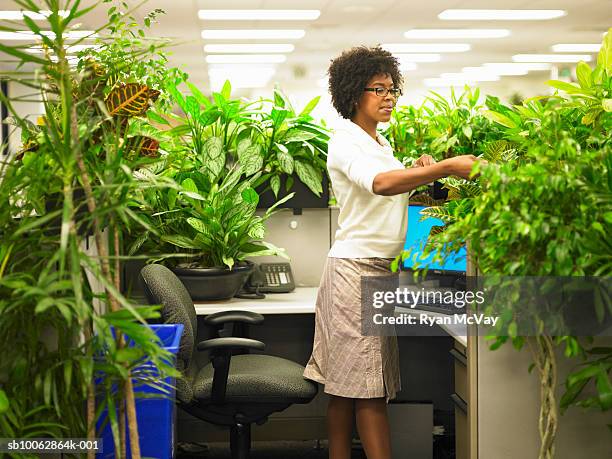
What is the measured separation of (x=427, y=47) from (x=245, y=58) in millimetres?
2269

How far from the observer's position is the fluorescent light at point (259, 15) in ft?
24.3

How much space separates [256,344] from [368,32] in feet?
21.7

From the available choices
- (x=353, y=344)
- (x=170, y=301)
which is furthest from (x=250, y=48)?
(x=353, y=344)

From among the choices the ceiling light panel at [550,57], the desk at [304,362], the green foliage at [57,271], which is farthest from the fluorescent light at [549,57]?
the green foliage at [57,271]

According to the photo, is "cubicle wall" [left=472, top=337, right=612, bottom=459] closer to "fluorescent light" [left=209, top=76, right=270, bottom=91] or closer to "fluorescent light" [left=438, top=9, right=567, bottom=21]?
"fluorescent light" [left=438, top=9, right=567, bottom=21]

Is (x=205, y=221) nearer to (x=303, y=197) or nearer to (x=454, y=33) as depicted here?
(x=303, y=197)

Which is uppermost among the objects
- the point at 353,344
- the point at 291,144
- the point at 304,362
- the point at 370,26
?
the point at 370,26

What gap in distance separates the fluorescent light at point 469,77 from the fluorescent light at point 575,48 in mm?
1863

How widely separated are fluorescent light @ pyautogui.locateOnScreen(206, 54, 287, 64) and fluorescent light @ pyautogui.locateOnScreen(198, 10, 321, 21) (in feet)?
6.29

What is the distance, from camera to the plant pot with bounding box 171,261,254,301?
2877mm

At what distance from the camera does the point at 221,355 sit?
2459mm

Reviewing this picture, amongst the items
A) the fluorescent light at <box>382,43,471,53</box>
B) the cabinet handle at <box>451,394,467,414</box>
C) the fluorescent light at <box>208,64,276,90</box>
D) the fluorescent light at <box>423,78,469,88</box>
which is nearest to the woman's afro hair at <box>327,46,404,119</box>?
the cabinet handle at <box>451,394,467,414</box>

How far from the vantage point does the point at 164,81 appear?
276 centimetres

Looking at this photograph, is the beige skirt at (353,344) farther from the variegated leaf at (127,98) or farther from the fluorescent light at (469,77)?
the fluorescent light at (469,77)
